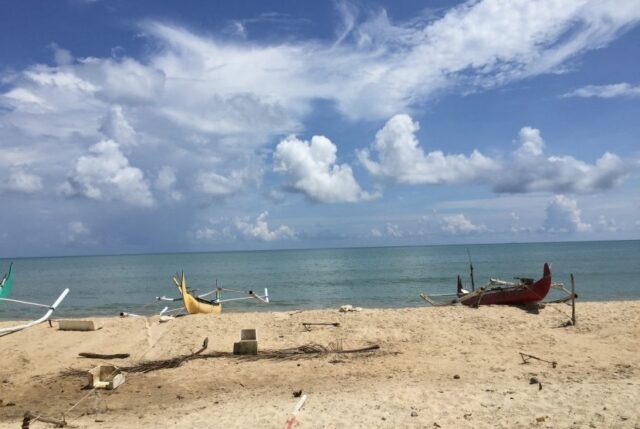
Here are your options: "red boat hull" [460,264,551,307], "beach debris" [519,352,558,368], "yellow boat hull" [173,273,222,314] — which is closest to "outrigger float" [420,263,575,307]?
"red boat hull" [460,264,551,307]

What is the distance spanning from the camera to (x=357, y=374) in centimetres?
1112

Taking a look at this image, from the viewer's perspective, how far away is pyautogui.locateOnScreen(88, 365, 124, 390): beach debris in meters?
10.5

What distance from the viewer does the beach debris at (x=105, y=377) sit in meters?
10.5

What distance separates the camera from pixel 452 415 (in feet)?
26.9

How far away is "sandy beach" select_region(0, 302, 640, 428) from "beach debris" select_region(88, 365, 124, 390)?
19 centimetres

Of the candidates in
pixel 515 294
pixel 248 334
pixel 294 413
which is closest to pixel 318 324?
pixel 248 334

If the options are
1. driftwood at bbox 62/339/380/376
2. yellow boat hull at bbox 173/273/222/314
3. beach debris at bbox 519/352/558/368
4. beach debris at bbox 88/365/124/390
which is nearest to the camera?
beach debris at bbox 88/365/124/390

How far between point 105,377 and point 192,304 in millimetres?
9674

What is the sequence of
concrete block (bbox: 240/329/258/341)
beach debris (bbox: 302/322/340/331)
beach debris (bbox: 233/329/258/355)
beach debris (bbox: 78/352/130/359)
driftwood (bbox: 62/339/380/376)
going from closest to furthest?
driftwood (bbox: 62/339/380/376), beach debris (bbox: 233/329/258/355), beach debris (bbox: 78/352/130/359), concrete block (bbox: 240/329/258/341), beach debris (bbox: 302/322/340/331)

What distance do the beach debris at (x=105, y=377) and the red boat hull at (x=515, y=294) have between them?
43.9 ft

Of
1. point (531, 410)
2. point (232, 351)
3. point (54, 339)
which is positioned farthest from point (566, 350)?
point (54, 339)

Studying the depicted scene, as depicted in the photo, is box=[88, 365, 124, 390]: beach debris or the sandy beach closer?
the sandy beach

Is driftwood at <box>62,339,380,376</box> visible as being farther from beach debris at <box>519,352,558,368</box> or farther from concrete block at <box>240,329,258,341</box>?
beach debris at <box>519,352,558,368</box>

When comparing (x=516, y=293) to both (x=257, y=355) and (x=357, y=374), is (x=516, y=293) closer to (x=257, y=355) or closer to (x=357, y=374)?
(x=357, y=374)
